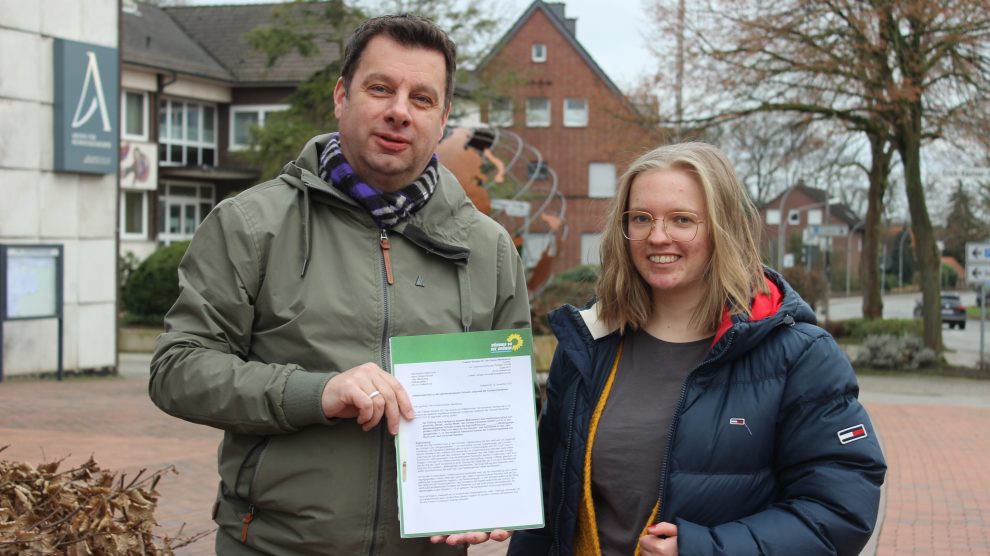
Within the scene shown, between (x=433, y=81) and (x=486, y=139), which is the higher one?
(x=486, y=139)

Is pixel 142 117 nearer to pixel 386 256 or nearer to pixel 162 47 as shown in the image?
pixel 162 47

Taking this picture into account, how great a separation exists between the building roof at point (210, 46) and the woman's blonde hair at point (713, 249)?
3437 cm

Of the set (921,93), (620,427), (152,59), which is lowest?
(620,427)

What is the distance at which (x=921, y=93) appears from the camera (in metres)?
22.0

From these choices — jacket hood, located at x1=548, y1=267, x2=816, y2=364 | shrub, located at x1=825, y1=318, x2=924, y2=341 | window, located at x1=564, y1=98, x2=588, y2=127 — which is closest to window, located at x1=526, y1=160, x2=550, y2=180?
window, located at x1=564, y1=98, x2=588, y2=127

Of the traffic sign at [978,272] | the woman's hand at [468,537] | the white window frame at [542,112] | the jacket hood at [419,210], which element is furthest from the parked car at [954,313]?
the woman's hand at [468,537]

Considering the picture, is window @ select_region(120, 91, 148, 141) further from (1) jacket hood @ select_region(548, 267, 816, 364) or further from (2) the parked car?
(1) jacket hood @ select_region(548, 267, 816, 364)

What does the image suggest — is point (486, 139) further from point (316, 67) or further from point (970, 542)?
point (316, 67)

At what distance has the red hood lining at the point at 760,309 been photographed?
2.58m

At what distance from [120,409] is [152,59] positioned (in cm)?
2611

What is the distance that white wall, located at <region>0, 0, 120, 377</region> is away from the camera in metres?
14.6

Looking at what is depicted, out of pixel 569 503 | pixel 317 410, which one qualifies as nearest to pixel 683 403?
pixel 569 503

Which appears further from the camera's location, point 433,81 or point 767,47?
point 767,47

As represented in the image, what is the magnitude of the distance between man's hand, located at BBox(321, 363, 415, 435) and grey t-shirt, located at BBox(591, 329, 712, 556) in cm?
54
